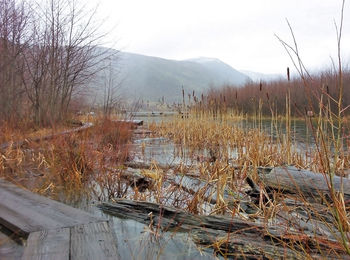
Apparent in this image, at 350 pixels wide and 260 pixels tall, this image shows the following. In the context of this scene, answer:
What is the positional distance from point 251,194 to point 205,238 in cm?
123

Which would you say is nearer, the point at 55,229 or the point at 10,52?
the point at 55,229

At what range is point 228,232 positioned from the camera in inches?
70.2

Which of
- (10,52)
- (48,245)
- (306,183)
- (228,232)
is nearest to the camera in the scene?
(48,245)

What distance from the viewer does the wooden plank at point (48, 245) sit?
1491mm

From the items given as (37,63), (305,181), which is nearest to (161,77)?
(37,63)

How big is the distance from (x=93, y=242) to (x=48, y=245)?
0.75ft

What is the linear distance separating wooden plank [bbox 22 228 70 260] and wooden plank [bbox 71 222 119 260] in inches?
1.5

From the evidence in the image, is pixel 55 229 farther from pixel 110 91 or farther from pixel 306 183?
pixel 110 91

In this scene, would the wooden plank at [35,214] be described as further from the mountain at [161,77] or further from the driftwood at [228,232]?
the mountain at [161,77]

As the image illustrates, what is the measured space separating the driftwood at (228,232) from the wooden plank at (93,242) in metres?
0.41

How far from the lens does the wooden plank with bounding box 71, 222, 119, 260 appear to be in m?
1.54

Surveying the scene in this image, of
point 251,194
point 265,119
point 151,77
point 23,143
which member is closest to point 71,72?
point 23,143

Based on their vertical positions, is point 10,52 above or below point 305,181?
above

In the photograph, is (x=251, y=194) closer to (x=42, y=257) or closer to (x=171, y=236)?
(x=171, y=236)
